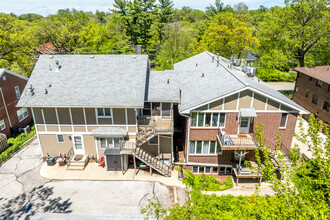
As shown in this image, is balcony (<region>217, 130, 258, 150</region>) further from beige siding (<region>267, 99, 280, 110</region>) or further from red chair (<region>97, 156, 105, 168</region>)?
red chair (<region>97, 156, 105, 168</region>)

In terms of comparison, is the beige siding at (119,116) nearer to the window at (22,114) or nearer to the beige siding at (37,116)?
the beige siding at (37,116)

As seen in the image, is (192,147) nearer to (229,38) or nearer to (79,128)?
(79,128)

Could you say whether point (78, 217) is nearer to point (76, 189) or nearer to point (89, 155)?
point (76, 189)

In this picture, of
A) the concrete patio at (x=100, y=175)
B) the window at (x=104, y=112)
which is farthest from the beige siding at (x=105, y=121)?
the concrete patio at (x=100, y=175)

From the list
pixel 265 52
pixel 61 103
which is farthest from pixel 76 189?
pixel 265 52

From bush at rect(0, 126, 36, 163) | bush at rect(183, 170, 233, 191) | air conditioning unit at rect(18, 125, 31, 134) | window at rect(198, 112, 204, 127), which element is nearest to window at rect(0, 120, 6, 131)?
bush at rect(0, 126, 36, 163)
